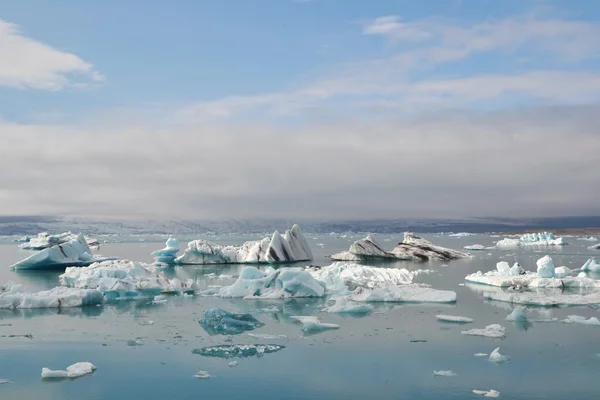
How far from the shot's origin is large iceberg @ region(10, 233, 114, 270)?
76.1ft

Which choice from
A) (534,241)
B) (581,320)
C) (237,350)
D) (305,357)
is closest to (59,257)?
(237,350)

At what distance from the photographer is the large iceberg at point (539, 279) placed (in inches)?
608

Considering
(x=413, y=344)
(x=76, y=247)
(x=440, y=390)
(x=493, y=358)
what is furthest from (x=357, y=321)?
(x=76, y=247)

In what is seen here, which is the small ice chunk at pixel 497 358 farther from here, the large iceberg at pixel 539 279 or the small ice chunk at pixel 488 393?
the large iceberg at pixel 539 279

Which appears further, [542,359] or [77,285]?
[77,285]

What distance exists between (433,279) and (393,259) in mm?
10833

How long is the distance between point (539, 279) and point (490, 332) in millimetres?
7250

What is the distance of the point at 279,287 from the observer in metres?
14.4

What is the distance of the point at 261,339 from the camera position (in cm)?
905

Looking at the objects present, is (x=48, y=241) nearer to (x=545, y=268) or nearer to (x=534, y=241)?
(x=545, y=268)

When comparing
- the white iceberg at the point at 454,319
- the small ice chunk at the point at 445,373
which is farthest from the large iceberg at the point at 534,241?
the small ice chunk at the point at 445,373

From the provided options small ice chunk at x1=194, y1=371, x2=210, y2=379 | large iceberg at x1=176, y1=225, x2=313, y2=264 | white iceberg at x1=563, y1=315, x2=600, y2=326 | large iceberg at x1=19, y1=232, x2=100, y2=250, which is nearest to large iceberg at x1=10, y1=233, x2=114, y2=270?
large iceberg at x1=176, y1=225, x2=313, y2=264

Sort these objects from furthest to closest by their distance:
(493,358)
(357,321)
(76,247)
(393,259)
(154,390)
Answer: (393,259)
(76,247)
(357,321)
(493,358)
(154,390)

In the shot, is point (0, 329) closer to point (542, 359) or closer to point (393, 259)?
point (542, 359)
